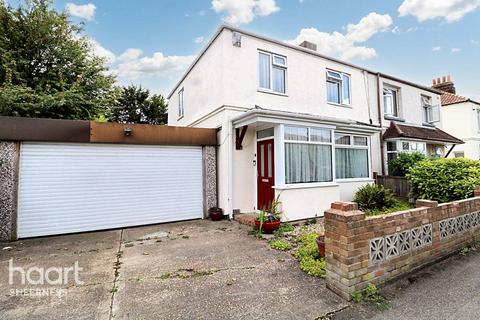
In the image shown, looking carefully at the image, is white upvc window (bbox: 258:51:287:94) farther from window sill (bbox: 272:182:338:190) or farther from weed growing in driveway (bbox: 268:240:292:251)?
weed growing in driveway (bbox: 268:240:292:251)

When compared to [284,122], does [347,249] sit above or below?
below

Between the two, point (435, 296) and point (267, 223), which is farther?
point (267, 223)

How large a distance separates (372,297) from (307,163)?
4988 mm

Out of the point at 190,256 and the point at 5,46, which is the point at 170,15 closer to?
the point at 5,46

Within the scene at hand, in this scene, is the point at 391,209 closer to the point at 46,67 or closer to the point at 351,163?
the point at 351,163

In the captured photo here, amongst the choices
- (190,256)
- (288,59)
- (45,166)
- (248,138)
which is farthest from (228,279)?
(288,59)

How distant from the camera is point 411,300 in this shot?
9.87ft

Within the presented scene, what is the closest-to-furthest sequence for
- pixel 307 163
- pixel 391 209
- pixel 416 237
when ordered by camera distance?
1. pixel 416 237
2. pixel 307 163
3. pixel 391 209

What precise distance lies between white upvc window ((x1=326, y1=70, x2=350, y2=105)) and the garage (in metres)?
5.94

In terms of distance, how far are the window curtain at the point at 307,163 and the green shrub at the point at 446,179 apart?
102 inches

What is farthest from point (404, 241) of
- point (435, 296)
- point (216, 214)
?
point (216, 214)

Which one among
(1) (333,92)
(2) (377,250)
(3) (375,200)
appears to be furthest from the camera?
(1) (333,92)

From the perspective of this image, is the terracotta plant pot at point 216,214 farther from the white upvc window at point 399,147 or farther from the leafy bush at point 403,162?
the white upvc window at point 399,147

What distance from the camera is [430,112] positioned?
1487cm
